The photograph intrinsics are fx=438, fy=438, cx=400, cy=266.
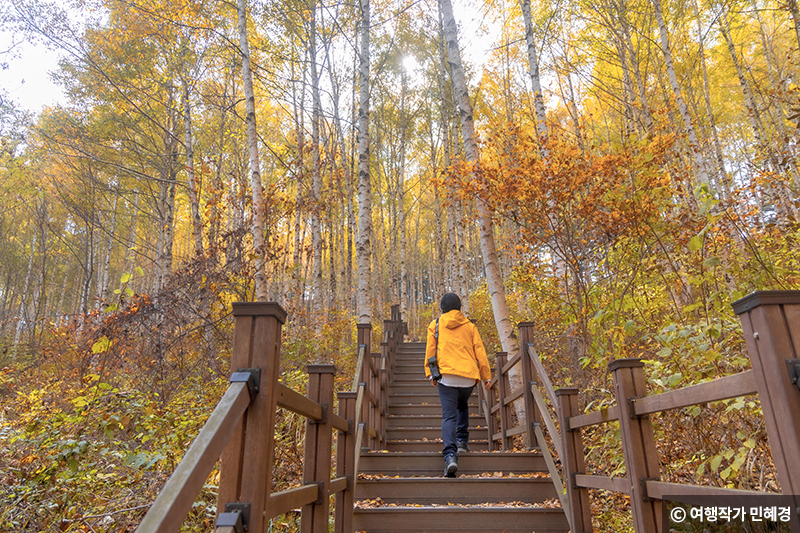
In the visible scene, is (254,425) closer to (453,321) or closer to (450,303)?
(453,321)

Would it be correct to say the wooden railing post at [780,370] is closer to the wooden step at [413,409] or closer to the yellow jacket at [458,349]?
the yellow jacket at [458,349]

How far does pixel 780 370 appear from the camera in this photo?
1321mm

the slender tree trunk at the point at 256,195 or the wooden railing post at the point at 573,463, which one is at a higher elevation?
the slender tree trunk at the point at 256,195

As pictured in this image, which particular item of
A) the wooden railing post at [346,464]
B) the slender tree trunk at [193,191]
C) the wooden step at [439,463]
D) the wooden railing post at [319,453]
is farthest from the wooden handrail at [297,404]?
the slender tree trunk at [193,191]

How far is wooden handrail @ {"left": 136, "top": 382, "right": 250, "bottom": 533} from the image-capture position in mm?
983

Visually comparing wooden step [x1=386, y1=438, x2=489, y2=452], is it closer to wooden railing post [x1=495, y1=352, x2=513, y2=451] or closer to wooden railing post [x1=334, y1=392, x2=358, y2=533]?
wooden railing post [x1=495, y1=352, x2=513, y2=451]

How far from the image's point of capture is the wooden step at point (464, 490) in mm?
3938

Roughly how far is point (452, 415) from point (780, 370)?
3.39 meters

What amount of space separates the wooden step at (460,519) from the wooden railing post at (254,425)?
2389mm

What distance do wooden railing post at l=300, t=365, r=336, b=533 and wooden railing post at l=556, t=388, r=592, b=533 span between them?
1.70 meters

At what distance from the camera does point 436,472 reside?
180 inches

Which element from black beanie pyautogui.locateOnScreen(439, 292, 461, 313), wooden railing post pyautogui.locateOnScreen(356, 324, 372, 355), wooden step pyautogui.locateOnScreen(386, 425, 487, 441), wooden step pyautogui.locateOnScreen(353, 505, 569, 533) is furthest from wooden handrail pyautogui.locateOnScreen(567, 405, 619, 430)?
wooden step pyautogui.locateOnScreen(386, 425, 487, 441)

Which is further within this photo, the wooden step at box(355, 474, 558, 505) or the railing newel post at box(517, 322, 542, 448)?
the railing newel post at box(517, 322, 542, 448)

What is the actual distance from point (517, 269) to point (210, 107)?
11.9m
